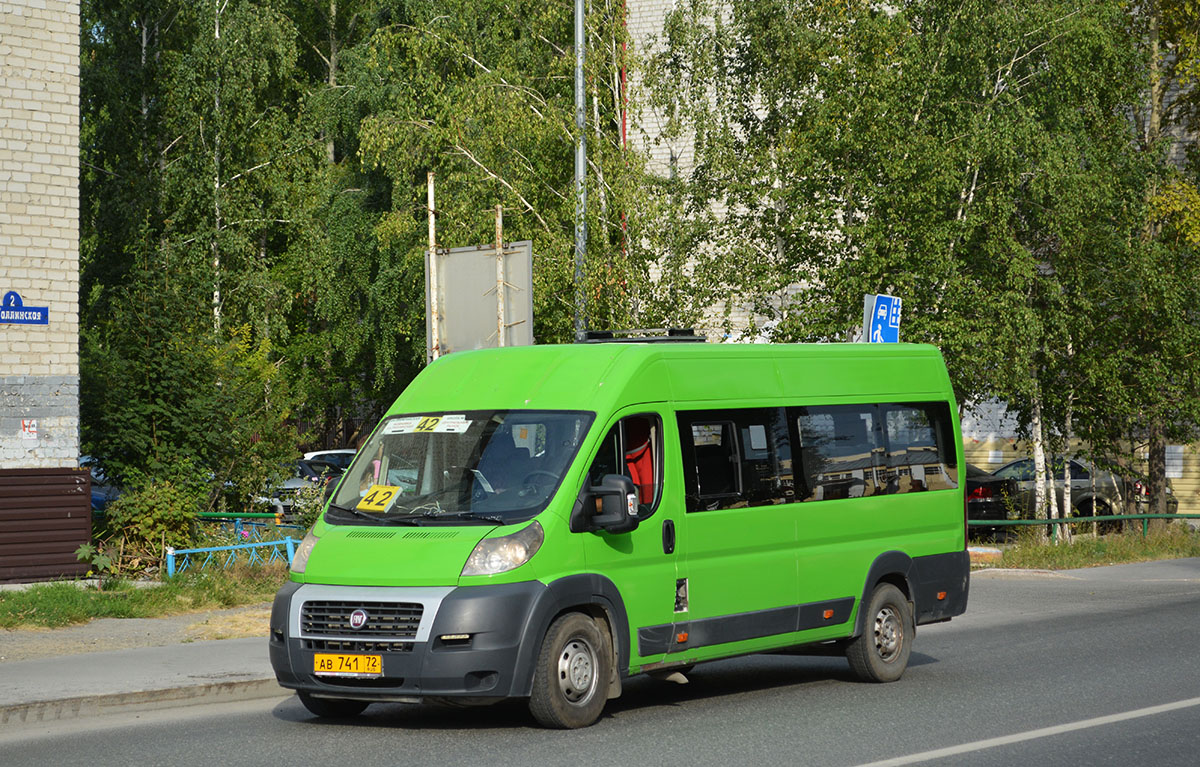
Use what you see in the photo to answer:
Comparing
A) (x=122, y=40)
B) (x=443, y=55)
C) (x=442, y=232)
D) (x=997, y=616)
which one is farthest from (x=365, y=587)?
(x=122, y=40)

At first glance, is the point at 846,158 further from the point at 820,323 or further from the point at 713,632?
the point at 713,632

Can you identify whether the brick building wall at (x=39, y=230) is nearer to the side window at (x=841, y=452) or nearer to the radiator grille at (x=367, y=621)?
the radiator grille at (x=367, y=621)

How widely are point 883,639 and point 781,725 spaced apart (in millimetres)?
2478

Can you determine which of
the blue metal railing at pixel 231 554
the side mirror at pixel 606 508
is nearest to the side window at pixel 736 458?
the side mirror at pixel 606 508

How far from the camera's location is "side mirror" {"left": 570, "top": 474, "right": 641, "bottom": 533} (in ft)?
30.4

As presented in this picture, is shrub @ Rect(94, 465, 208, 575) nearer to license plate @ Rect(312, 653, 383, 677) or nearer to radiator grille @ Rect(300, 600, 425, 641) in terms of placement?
radiator grille @ Rect(300, 600, 425, 641)

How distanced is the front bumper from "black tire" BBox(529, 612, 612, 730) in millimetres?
173

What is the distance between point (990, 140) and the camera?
25750mm

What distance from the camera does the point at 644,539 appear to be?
32.0 feet

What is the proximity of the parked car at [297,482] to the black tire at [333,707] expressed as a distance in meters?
10.4

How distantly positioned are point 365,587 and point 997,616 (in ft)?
32.4

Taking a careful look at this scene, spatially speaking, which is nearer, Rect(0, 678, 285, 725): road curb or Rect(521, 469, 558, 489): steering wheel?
Rect(521, 469, 558, 489): steering wheel

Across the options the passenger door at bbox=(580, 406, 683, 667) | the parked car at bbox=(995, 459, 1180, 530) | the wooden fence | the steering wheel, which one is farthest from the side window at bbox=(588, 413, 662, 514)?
the parked car at bbox=(995, 459, 1180, 530)

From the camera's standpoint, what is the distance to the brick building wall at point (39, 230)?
18.4 metres
